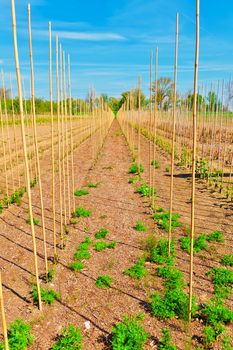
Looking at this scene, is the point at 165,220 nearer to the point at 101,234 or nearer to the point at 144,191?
the point at 101,234

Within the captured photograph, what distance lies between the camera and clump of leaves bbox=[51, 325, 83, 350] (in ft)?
10.2

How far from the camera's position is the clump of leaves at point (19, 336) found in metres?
3.09

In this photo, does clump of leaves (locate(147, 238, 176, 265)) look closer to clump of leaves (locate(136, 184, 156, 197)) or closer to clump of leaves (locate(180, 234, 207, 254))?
clump of leaves (locate(180, 234, 207, 254))

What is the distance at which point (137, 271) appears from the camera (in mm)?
4617

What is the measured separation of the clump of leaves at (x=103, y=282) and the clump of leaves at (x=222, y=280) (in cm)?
155

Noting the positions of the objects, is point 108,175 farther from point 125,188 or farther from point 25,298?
point 25,298

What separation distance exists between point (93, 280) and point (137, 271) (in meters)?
0.71

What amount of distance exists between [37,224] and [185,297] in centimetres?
383

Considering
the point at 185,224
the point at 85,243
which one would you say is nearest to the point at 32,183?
the point at 85,243

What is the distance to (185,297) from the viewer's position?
151 inches

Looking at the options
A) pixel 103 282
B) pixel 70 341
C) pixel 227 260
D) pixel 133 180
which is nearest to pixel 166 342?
pixel 70 341

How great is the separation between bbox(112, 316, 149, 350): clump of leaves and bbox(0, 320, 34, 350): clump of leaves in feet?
3.16

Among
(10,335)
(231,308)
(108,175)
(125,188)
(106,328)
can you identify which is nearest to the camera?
(10,335)

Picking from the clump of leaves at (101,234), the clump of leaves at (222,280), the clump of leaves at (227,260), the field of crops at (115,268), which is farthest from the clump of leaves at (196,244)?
the clump of leaves at (101,234)
